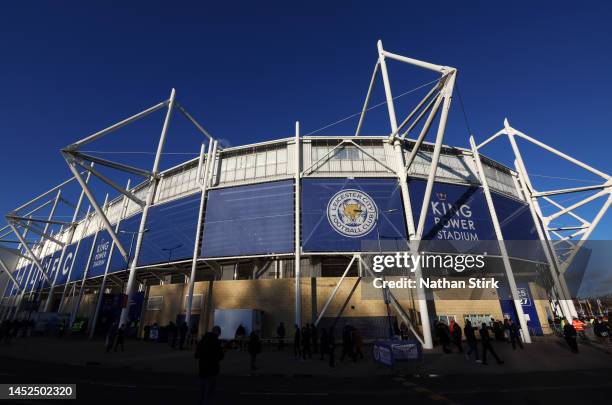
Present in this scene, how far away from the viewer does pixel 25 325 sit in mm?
32000

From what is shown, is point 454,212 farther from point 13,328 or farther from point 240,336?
point 13,328

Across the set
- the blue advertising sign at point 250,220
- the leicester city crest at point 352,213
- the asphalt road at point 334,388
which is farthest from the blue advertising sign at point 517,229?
the blue advertising sign at point 250,220

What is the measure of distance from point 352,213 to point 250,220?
8.89 metres

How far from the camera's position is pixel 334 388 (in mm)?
9562

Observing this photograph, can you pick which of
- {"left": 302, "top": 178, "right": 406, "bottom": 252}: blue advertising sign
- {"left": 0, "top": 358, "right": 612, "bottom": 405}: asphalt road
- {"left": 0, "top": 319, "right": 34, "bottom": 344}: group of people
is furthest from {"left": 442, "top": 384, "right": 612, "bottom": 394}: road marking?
{"left": 0, "top": 319, "right": 34, "bottom": 344}: group of people

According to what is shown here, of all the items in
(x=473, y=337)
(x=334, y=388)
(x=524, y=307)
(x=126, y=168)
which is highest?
(x=126, y=168)

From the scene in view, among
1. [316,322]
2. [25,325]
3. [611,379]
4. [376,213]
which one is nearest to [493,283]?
[376,213]

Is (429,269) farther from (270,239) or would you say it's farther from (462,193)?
(270,239)

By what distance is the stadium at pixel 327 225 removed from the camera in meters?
24.3

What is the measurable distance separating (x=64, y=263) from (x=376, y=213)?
51378mm

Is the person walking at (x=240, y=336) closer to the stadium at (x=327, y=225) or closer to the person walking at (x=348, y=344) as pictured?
the stadium at (x=327, y=225)

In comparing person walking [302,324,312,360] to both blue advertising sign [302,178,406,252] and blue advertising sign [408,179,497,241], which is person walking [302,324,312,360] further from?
blue advertising sign [408,179,497,241]

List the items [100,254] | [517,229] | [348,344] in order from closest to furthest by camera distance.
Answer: [348,344] < [517,229] < [100,254]

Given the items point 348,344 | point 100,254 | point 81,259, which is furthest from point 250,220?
point 81,259
